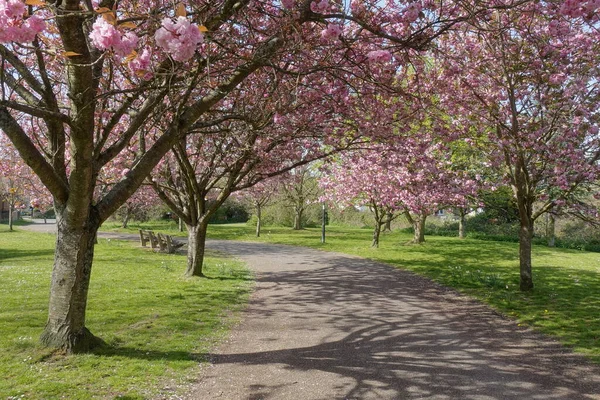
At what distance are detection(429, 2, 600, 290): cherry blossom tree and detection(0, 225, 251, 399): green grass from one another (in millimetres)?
7274

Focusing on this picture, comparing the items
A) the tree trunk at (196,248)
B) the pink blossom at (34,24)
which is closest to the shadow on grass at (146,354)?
the pink blossom at (34,24)

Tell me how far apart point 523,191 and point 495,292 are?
2800mm

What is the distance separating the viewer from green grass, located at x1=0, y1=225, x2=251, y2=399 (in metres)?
5.02

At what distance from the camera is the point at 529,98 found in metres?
10.6

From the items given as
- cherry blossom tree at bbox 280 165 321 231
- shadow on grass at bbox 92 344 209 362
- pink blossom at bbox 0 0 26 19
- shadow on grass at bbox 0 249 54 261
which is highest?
cherry blossom tree at bbox 280 165 321 231

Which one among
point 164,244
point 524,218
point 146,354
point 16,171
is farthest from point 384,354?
point 16,171

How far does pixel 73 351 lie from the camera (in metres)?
5.80

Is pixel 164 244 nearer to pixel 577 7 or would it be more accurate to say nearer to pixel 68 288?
pixel 68 288

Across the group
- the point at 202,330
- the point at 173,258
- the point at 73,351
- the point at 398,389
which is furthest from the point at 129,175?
the point at 173,258

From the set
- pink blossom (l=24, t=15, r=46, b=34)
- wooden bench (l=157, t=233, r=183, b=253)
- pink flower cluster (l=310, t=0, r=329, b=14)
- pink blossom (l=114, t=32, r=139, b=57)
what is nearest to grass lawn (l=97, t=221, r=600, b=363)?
pink flower cluster (l=310, t=0, r=329, b=14)

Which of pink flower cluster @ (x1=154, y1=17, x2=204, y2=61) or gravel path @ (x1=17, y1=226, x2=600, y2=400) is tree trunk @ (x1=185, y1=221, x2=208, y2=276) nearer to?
gravel path @ (x1=17, y1=226, x2=600, y2=400)

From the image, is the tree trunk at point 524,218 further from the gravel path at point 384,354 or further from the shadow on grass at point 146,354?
the shadow on grass at point 146,354

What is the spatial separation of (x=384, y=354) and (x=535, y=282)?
906 centimetres

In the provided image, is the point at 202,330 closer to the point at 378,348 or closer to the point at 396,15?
the point at 378,348
